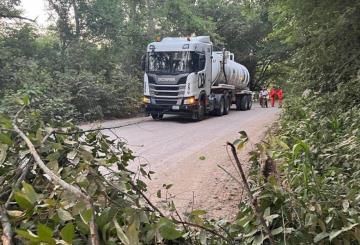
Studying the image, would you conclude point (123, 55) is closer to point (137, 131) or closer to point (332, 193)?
point (137, 131)

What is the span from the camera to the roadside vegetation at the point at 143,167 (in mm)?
2197

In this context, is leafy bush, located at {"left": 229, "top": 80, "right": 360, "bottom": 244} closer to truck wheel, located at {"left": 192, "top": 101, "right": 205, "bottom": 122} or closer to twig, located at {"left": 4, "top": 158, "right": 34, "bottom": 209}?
twig, located at {"left": 4, "top": 158, "right": 34, "bottom": 209}

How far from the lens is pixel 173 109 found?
18.7 m

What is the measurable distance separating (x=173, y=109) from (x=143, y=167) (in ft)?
46.9

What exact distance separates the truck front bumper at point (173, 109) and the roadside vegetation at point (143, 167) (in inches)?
90.9

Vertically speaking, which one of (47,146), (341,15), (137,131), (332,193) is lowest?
(137,131)

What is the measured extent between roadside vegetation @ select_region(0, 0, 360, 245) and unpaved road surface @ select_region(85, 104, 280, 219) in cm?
51

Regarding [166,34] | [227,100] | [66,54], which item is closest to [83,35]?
[66,54]

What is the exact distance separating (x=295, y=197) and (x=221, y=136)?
35.3ft

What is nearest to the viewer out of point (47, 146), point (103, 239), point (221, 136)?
point (103, 239)

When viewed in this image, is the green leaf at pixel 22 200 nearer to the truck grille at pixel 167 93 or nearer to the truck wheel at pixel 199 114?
the truck grille at pixel 167 93

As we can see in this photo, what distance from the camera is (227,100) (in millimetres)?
23172

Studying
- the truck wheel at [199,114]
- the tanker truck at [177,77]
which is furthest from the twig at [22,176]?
the truck wheel at [199,114]

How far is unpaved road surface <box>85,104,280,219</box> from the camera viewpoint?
6.24 m
